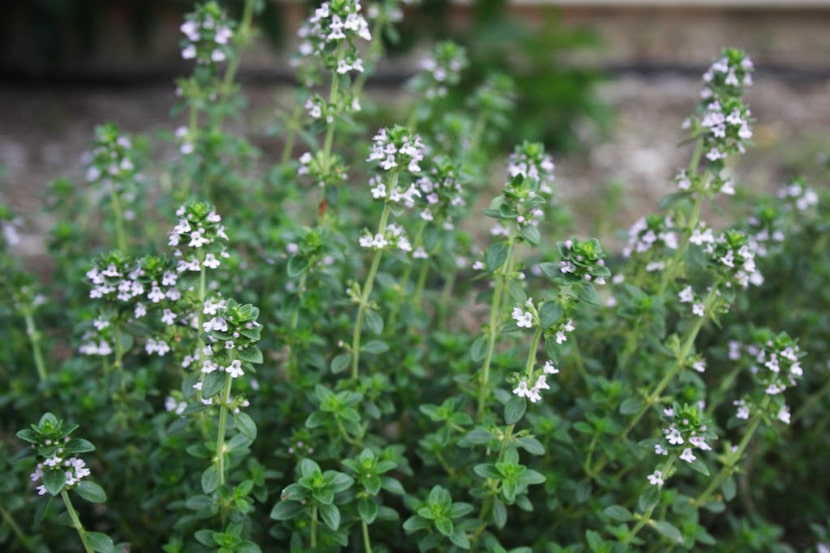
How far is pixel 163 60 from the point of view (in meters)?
6.32

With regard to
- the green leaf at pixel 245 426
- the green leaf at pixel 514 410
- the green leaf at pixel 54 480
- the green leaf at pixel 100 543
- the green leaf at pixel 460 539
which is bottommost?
the green leaf at pixel 100 543

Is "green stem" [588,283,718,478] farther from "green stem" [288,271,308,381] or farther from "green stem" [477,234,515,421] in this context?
"green stem" [288,271,308,381]

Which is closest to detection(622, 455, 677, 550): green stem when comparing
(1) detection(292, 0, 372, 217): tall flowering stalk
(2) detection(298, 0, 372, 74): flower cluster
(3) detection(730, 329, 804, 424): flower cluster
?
(3) detection(730, 329, 804, 424): flower cluster

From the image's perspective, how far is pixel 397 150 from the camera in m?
2.10

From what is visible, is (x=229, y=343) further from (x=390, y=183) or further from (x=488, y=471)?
(x=488, y=471)

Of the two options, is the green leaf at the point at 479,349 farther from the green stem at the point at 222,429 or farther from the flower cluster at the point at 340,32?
the flower cluster at the point at 340,32

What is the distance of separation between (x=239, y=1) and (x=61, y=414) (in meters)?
2.58

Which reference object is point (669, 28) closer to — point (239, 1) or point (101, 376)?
point (239, 1)

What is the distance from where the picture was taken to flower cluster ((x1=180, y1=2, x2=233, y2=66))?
2.61m

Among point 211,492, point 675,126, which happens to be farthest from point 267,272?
point 675,126

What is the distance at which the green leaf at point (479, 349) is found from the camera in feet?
7.22

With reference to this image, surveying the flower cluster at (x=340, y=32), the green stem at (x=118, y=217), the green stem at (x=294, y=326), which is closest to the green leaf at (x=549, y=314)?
the green stem at (x=294, y=326)

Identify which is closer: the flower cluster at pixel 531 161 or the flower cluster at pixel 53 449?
the flower cluster at pixel 53 449

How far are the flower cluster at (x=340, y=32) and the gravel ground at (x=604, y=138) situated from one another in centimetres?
256
